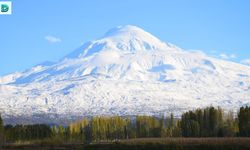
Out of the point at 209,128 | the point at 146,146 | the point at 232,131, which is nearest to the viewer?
the point at 146,146

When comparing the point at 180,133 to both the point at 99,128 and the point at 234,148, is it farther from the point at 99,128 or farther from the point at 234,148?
the point at 234,148

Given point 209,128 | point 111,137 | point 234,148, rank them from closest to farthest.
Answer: point 234,148
point 209,128
point 111,137

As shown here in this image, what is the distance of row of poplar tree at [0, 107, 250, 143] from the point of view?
9681 cm

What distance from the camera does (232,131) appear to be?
93.5 metres

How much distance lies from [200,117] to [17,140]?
107 feet

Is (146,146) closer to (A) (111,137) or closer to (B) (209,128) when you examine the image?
(B) (209,128)

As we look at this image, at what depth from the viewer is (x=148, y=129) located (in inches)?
4697

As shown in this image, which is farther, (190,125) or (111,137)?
(111,137)

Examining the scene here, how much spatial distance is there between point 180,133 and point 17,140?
95.5ft

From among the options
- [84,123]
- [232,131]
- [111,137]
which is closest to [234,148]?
[232,131]

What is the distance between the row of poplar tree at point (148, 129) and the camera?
9681 cm

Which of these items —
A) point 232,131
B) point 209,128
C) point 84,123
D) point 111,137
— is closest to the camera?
point 232,131

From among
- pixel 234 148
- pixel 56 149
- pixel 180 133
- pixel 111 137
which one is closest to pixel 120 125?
pixel 111 137

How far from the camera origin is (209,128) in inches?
4055
